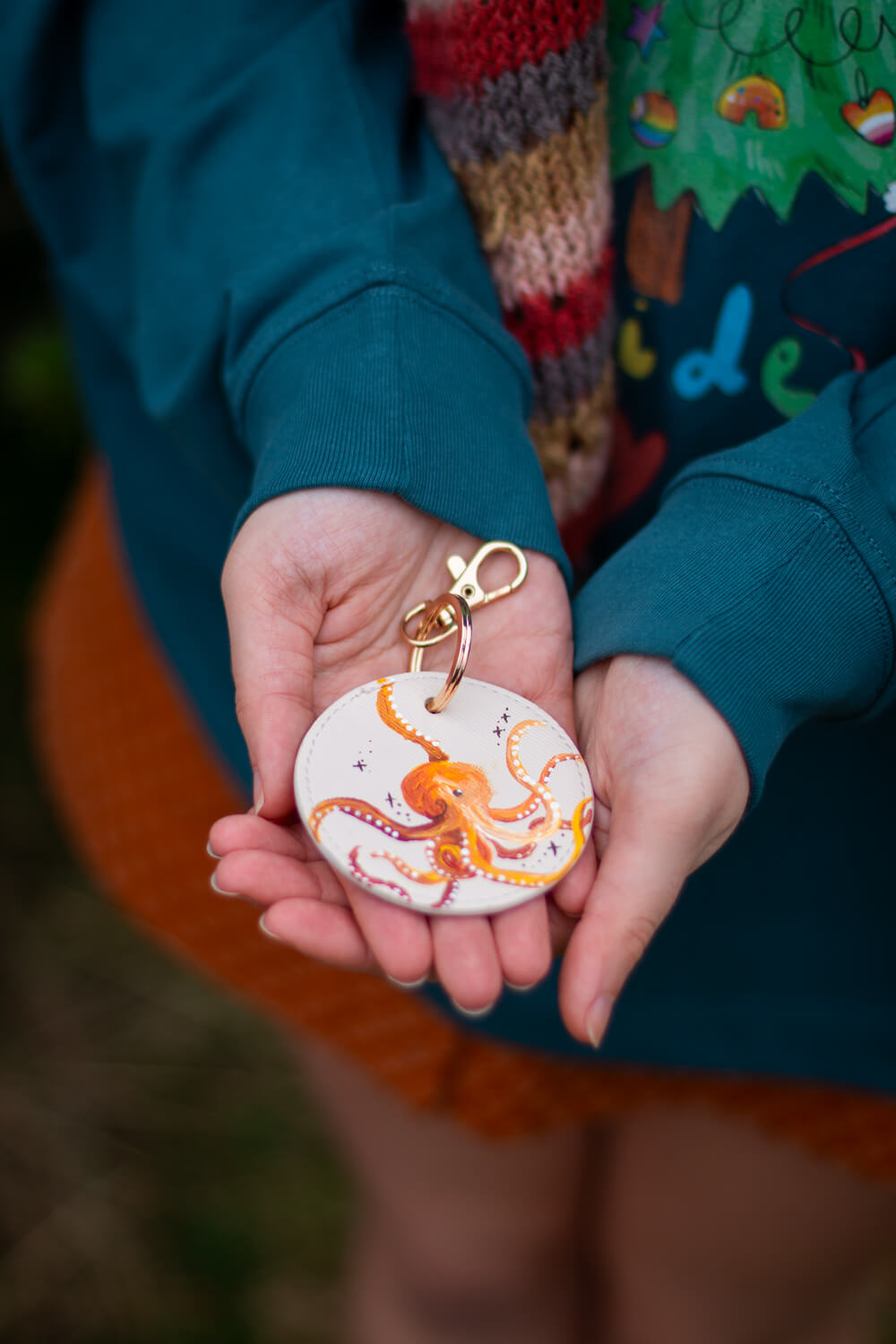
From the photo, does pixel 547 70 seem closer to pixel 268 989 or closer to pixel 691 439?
pixel 691 439

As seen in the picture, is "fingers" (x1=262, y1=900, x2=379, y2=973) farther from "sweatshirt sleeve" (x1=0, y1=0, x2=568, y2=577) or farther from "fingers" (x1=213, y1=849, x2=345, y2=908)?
"sweatshirt sleeve" (x1=0, y1=0, x2=568, y2=577)

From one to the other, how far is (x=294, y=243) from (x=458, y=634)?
1.21 ft

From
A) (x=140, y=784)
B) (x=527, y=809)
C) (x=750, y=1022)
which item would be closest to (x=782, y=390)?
(x=527, y=809)

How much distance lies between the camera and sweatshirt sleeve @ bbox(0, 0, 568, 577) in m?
0.85

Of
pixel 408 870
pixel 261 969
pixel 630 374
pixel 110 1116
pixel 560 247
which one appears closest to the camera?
pixel 408 870

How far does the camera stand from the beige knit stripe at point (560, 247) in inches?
34.7

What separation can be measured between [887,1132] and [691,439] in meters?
0.77

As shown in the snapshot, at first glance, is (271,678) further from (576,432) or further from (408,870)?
(576,432)

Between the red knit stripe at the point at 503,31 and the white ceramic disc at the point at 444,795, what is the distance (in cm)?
49

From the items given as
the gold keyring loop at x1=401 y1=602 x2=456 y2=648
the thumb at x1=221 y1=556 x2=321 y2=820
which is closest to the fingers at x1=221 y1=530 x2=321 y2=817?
the thumb at x1=221 y1=556 x2=321 y2=820

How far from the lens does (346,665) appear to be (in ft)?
2.98

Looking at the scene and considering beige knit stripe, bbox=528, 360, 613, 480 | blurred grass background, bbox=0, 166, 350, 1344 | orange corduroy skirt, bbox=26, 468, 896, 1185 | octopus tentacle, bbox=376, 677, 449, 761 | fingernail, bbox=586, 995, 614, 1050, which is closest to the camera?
fingernail, bbox=586, 995, 614, 1050

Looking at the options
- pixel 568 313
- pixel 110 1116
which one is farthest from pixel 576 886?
pixel 110 1116

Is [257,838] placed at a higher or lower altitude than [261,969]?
higher
